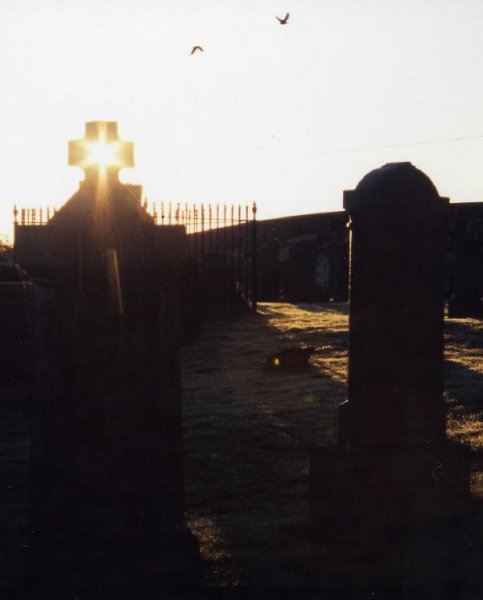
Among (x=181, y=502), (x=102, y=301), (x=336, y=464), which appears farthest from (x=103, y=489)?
(x=336, y=464)

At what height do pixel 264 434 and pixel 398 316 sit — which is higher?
pixel 398 316

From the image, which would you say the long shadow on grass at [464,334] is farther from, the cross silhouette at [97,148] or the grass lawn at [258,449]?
the cross silhouette at [97,148]

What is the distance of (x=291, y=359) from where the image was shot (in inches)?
510

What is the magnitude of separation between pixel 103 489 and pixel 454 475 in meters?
2.09

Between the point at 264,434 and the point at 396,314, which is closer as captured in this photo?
the point at 396,314

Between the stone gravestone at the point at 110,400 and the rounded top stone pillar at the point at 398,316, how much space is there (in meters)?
1.56

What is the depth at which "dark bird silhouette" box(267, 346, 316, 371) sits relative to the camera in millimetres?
12945

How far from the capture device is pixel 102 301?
5.51 m

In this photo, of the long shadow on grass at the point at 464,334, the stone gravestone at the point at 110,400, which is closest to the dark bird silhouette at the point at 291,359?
the long shadow on grass at the point at 464,334

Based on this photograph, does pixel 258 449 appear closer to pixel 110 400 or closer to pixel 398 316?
pixel 398 316

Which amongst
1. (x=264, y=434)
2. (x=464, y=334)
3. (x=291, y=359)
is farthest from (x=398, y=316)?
(x=464, y=334)

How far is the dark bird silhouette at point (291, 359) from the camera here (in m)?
12.9

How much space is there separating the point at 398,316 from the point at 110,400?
2.08 metres

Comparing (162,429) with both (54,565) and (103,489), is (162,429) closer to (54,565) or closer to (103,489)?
(103,489)
